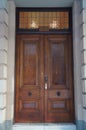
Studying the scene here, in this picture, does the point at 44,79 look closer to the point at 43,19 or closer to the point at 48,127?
the point at 48,127

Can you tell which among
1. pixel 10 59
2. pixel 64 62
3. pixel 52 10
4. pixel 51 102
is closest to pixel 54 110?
pixel 51 102

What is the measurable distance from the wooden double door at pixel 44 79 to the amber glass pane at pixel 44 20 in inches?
11.6

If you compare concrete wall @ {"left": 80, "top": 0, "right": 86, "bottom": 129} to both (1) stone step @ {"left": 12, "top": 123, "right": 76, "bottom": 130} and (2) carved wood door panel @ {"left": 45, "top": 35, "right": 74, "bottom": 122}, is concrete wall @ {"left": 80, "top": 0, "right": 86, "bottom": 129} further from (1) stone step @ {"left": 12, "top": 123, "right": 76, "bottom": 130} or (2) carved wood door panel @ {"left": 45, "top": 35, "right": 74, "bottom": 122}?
(2) carved wood door panel @ {"left": 45, "top": 35, "right": 74, "bottom": 122}

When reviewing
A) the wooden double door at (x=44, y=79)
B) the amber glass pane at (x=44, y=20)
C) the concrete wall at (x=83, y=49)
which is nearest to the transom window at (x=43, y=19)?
the amber glass pane at (x=44, y=20)

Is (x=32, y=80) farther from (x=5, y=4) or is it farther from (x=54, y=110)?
(x=5, y=4)

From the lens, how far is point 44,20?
638 centimetres

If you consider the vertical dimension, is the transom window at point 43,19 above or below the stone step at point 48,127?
above

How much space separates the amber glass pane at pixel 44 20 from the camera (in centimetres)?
633

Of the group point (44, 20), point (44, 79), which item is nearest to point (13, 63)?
point (44, 79)

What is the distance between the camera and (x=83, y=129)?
18.2 feet

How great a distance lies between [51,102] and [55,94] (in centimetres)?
24

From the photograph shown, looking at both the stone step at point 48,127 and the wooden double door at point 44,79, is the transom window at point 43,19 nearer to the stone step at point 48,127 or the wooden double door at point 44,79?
the wooden double door at point 44,79

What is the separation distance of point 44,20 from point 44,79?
1646mm

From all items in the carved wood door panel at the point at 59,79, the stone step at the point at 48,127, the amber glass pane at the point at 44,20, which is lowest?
the stone step at the point at 48,127
